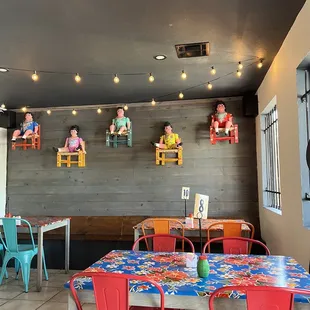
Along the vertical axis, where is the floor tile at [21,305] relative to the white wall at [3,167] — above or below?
below

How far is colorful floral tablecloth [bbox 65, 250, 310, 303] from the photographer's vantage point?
1.68 meters

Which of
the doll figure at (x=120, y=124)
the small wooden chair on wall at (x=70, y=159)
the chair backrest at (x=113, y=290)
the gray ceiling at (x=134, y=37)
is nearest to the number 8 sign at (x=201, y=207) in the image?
the chair backrest at (x=113, y=290)

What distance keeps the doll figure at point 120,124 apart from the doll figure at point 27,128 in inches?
51.9

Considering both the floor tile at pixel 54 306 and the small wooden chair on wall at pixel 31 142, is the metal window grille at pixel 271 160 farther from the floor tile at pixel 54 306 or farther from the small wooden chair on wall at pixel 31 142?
the small wooden chair on wall at pixel 31 142

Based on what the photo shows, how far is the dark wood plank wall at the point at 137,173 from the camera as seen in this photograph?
5152 millimetres

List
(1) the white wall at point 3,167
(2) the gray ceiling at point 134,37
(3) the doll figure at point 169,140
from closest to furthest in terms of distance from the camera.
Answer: (2) the gray ceiling at point 134,37, (3) the doll figure at point 169,140, (1) the white wall at point 3,167

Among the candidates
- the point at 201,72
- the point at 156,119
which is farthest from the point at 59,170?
the point at 201,72

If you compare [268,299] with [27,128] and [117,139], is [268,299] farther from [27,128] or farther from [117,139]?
[27,128]

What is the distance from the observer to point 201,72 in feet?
12.9

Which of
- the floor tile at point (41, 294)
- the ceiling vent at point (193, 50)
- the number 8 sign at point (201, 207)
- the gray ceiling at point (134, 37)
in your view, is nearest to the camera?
the gray ceiling at point (134, 37)

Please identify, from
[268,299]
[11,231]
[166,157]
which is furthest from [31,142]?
[268,299]

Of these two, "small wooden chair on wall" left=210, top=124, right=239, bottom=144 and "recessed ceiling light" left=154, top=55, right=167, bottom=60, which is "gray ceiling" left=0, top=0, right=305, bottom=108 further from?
"small wooden chair on wall" left=210, top=124, right=239, bottom=144

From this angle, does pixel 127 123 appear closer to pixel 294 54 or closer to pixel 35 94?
pixel 35 94

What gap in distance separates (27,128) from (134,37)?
3222 millimetres
